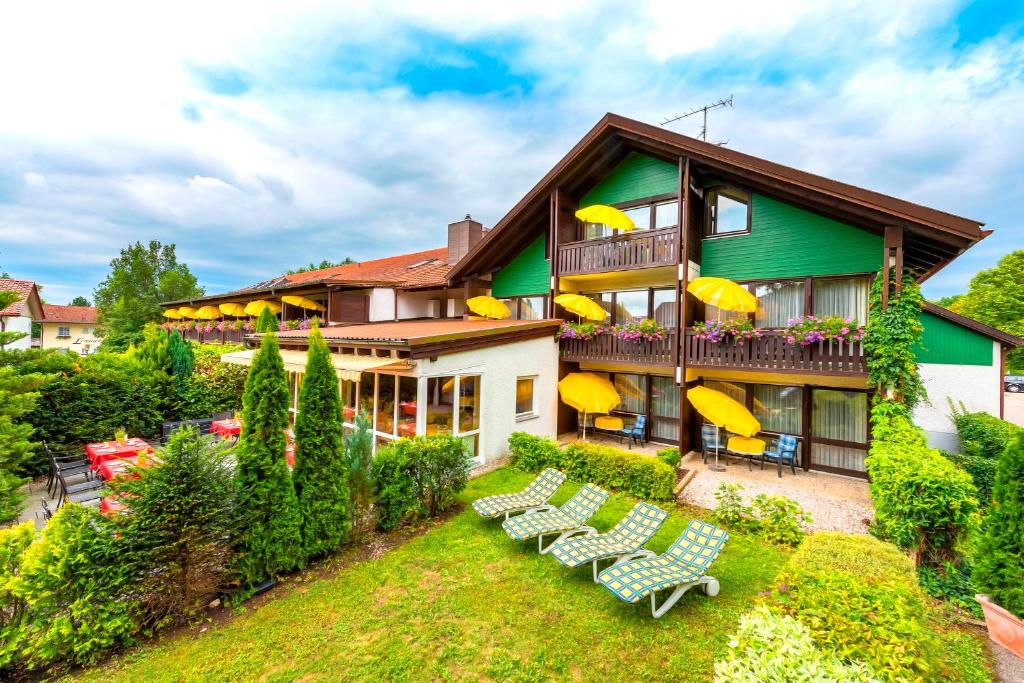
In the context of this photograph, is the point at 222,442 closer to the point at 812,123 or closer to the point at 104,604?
the point at 104,604

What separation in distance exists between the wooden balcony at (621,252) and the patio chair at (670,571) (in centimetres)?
876

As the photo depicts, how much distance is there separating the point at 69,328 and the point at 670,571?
300 ft

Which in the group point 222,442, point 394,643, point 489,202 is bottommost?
point 394,643

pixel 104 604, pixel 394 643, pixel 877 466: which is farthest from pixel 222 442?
pixel 877 466

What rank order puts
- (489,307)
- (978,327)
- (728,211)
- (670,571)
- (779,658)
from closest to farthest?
1. (779,658)
2. (670,571)
3. (978,327)
4. (728,211)
5. (489,307)

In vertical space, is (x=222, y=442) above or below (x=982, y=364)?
below

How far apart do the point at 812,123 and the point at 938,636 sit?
16.9 meters

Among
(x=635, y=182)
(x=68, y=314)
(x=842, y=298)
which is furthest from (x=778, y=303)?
(x=68, y=314)

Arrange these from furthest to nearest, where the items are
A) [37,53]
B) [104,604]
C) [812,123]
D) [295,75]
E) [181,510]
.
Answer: [812,123]
[295,75]
[37,53]
[181,510]
[104,604]

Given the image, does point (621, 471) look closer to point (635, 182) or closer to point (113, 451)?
point (635, 182)

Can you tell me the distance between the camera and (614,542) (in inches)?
265

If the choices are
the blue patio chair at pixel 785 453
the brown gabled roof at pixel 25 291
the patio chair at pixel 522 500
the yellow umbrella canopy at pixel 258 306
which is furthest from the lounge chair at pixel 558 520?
the brown gabled roof at pixel 25 291

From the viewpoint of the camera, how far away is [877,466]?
302 inches

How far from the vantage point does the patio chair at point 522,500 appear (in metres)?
8.23
